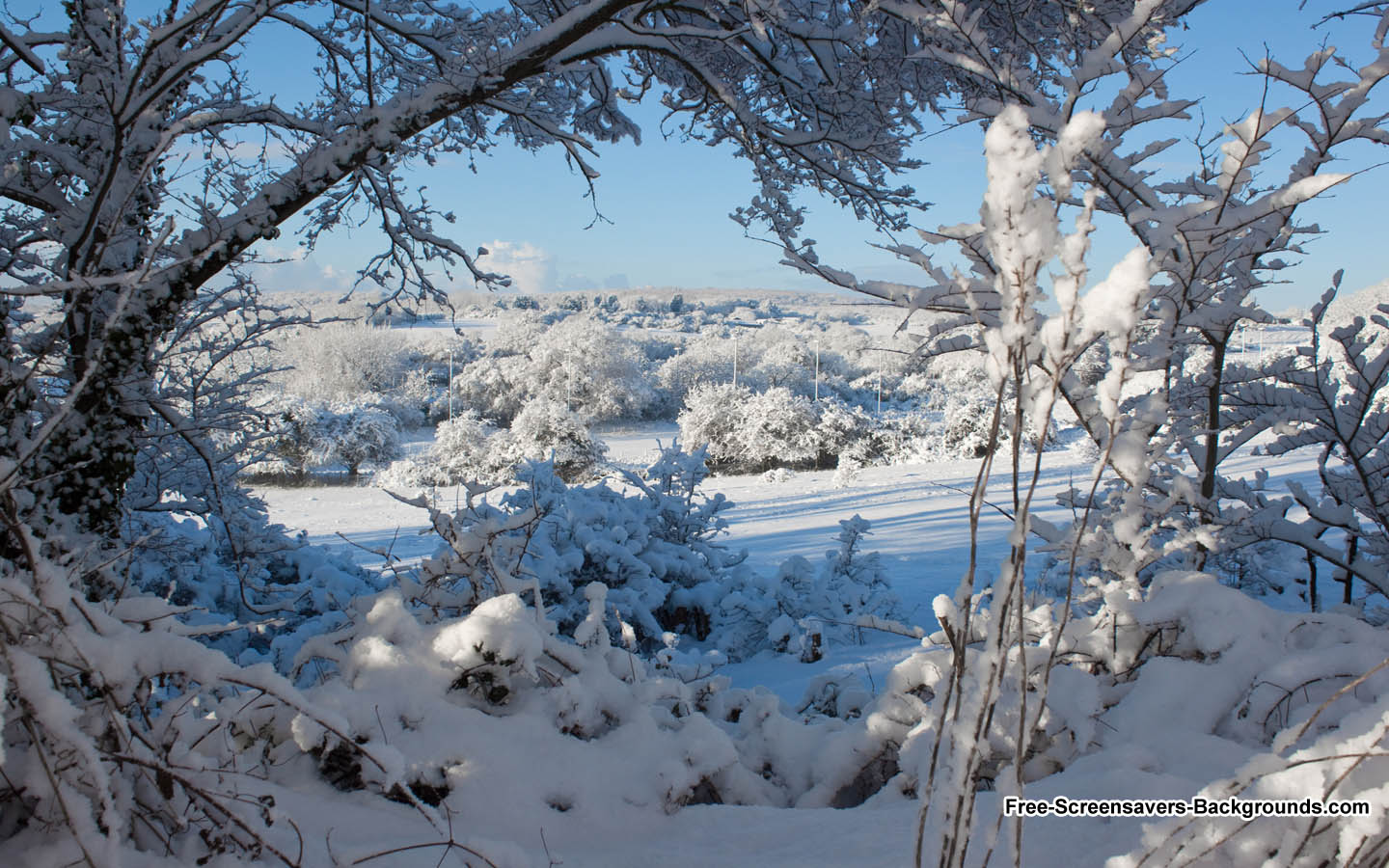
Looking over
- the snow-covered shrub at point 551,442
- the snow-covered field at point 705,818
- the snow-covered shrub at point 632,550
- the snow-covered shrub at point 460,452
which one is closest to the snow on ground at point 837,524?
the snow-covered shrub at point 632,550

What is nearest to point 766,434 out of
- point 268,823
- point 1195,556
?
point 1195,556

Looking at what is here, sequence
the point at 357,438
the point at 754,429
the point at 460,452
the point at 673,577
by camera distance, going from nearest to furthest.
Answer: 1. the point at 673,577
2. the point at 460,452
3. the point at 357,438
4. the point at 754,429

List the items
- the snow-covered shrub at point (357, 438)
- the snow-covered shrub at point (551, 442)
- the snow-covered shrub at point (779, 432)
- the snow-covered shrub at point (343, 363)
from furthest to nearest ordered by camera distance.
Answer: the snow-covered shrub at point (343, 363), the snow-covered shrub at point (779, 432), the snow-covered shrub at point (357, 438), the snow-covered shrub at point (551, 442)

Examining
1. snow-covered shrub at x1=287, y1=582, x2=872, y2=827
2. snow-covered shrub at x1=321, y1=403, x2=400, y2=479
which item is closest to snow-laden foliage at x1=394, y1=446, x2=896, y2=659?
snow-covered shrub at x1=287, y1=582, x2=872, y2=827

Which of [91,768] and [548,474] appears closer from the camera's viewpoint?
[91,768]

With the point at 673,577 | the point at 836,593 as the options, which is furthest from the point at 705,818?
the point at 673,577

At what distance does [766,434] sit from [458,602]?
1571cm

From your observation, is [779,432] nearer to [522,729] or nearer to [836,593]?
[836,593]

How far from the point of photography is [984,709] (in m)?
0.77

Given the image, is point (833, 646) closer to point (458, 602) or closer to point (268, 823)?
point (458, 602)

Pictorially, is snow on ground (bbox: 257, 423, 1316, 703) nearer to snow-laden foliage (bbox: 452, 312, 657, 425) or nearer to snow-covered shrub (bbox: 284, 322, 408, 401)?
snow-laden foliage (bbox: 452, 312, 657, 425)

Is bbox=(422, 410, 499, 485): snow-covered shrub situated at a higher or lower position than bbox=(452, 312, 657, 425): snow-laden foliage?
lower

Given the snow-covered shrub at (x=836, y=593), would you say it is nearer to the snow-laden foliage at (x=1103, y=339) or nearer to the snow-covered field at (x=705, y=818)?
the snow-laden foliage at (x=1103, y=339)

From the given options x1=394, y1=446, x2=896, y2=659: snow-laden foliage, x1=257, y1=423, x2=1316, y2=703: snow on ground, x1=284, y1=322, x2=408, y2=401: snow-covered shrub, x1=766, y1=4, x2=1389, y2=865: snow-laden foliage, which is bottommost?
x1=257, y1=423, x2=1316, y2=703: snow on ground
